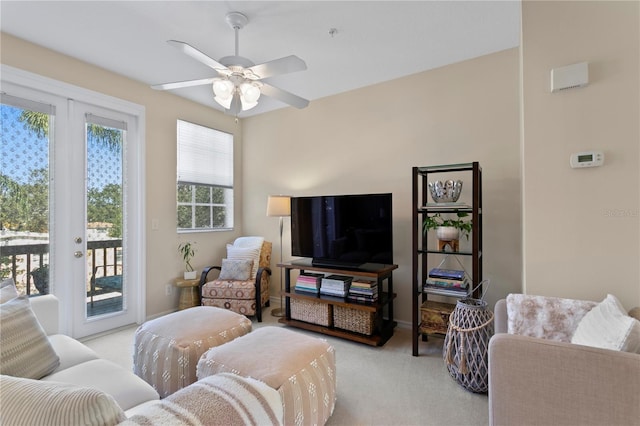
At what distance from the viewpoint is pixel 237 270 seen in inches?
142

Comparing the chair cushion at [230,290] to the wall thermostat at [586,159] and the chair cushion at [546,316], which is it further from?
the wall thermostat at [586,159]

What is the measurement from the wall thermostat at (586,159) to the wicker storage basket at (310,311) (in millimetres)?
2253

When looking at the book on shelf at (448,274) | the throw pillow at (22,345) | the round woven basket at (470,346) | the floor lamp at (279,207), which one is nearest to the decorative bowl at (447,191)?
the book on shelf at (448,274)

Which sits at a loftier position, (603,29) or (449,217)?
(603,29)

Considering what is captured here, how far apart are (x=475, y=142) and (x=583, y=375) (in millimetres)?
2254

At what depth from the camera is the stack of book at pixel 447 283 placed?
2500mm

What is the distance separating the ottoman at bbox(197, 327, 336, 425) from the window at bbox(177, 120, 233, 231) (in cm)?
250

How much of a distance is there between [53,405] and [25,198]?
2.85 m

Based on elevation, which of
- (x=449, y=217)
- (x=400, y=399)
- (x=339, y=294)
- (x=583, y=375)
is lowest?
(x=400, y=399)

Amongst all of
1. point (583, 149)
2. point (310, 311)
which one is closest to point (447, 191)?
point (583, 149)

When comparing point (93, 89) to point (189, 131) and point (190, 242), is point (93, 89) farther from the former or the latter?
point (190, 242)

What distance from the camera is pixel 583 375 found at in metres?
1.12

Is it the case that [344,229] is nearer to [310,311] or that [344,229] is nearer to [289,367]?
[310,311]

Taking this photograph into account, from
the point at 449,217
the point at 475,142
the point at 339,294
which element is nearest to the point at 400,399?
the point at 339,294
